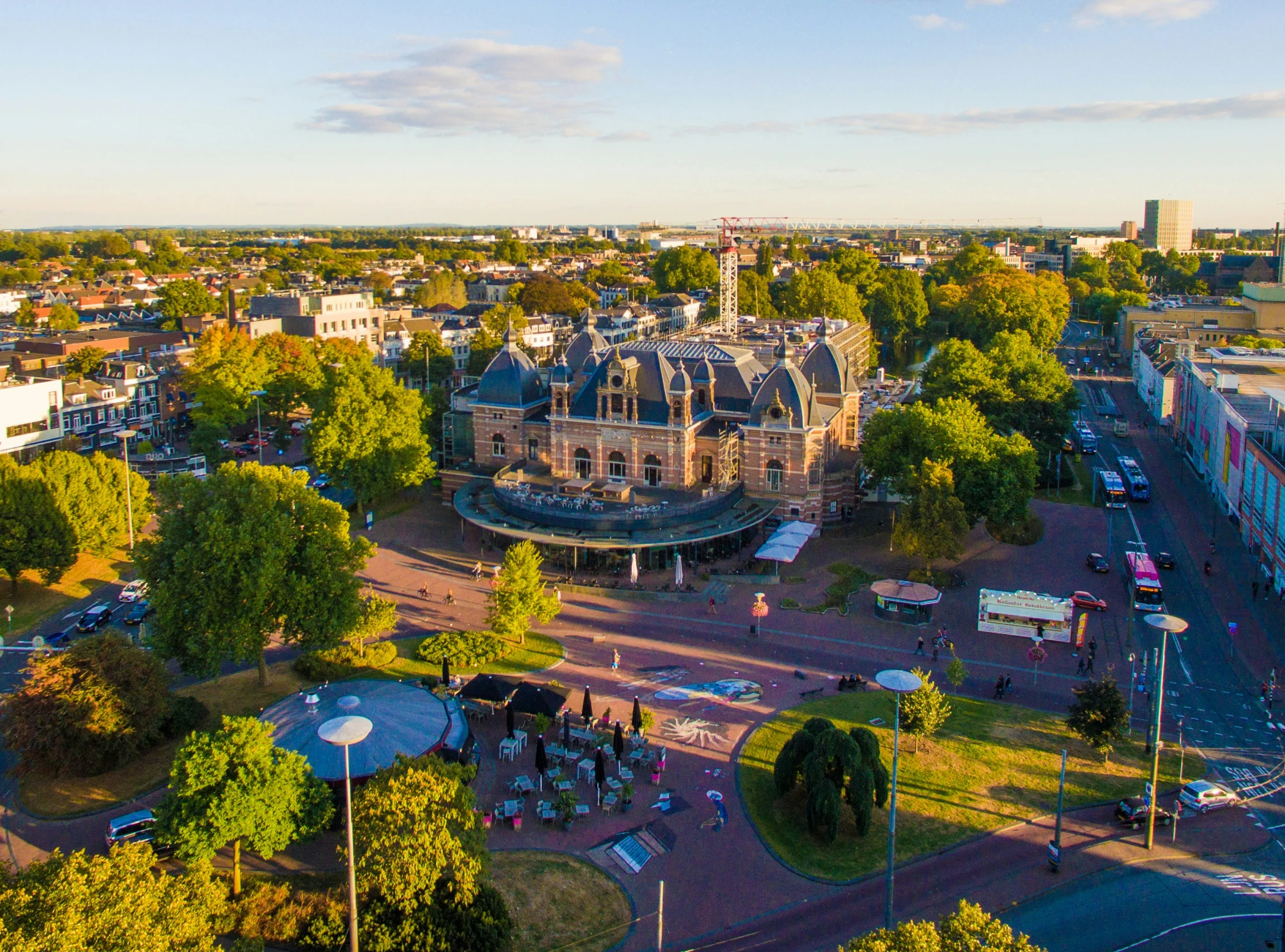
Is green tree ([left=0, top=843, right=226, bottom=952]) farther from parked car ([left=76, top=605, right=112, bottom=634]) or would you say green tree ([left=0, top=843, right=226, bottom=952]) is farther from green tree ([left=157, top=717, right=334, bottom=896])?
parked car ([left=76, top=605, right=112, bottom=634])

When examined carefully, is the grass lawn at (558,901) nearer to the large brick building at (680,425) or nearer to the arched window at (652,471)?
the large brick building at (680,425)

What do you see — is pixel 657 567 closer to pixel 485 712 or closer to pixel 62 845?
pixel 485 712

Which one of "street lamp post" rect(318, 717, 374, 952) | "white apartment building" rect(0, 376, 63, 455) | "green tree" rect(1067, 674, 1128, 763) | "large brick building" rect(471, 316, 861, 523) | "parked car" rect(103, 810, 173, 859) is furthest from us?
"white apartment building" rect(0, 376, 63, 455)

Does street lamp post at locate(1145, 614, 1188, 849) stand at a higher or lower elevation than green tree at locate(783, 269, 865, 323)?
lower

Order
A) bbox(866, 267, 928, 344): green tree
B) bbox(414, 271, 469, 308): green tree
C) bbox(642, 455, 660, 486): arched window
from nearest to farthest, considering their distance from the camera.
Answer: bbox(642, 455, 660, 486): arched window → bbox(866, 267, 928, 344): green tree → bbox(414, 271, 469, 308): green tree

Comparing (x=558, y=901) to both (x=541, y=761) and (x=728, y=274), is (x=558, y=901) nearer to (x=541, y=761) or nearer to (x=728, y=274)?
(x=541, y=761)

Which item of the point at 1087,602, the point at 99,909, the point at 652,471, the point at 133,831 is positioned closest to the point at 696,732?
the point at 133,831

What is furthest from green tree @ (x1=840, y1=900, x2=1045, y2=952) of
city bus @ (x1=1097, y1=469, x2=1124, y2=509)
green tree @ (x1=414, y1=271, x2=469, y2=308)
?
green tree @ (x1=414, y1=271, x2=469, y2=308)
